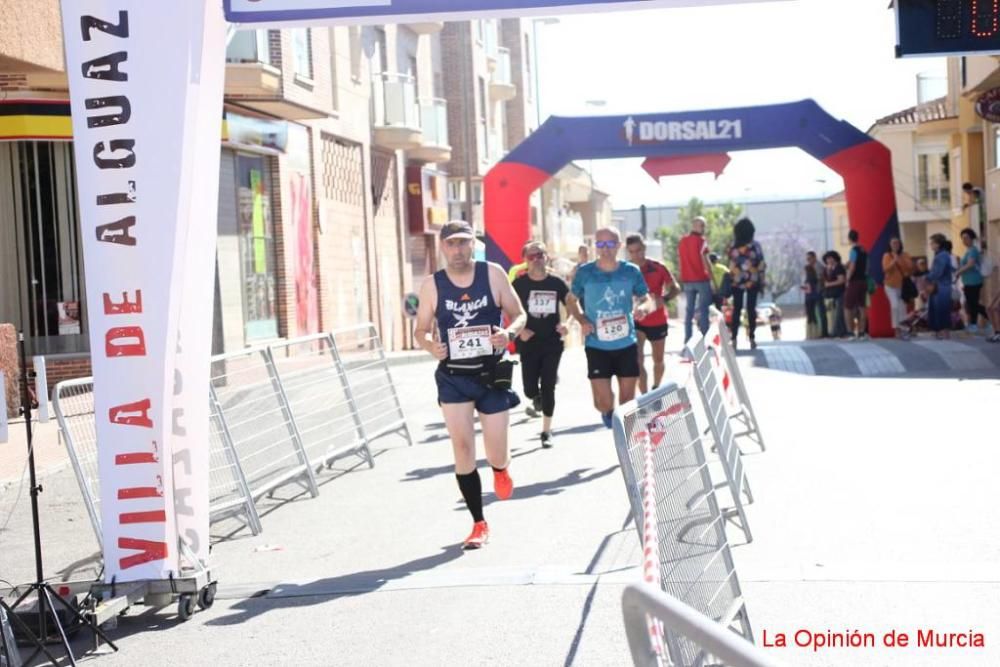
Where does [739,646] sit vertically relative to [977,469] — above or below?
above

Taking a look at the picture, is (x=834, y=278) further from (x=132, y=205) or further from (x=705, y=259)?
(x=132, y=205)

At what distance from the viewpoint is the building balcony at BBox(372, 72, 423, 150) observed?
39.1 m

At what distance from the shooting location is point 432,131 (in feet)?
139

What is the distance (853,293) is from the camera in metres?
25.5

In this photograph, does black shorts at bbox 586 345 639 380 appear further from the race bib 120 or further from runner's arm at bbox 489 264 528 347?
the race bib 120

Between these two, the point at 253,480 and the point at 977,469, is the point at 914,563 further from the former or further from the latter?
the point at 253,480

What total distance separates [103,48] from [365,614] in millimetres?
2957

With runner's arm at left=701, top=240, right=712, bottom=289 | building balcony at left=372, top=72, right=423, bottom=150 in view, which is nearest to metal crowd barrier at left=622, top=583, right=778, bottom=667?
runner's arm at left=701, top=240, right=712, bottom=289

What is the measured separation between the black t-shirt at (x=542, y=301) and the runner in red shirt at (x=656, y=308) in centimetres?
113

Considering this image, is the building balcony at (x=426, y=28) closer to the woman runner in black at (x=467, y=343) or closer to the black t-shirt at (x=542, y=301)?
the black t-shirt at (x=542, y=301)

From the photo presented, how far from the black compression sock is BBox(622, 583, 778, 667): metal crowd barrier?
6.33 metres

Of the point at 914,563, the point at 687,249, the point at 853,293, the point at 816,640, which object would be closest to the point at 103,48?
the point at 816,640

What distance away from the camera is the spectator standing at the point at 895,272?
25.4 m

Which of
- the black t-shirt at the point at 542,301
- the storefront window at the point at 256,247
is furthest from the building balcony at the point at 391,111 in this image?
the black t-shirt at the point at 542,301
